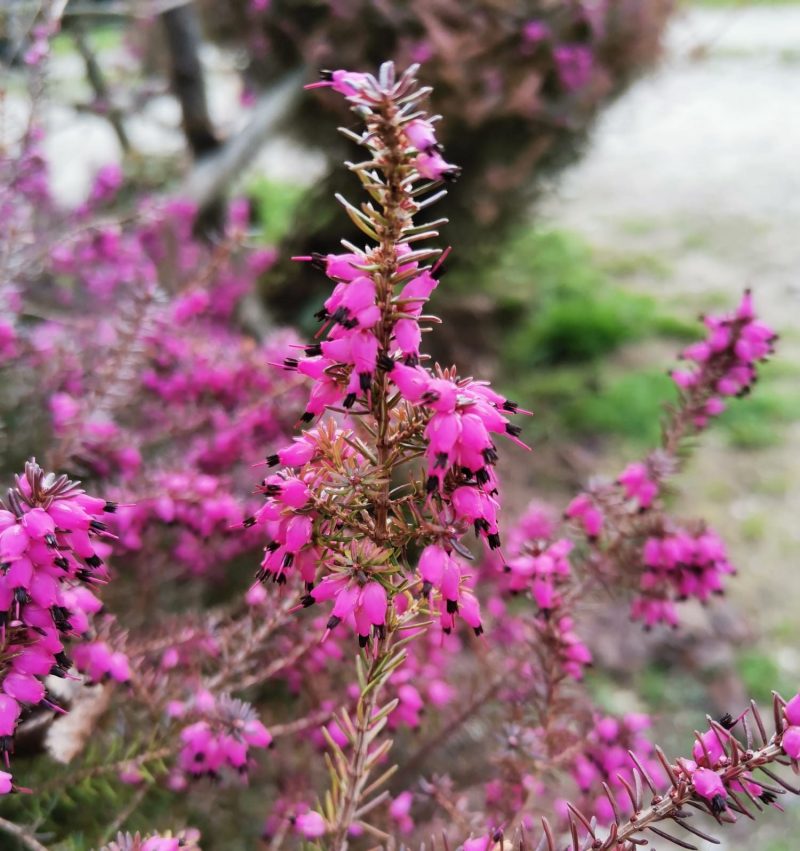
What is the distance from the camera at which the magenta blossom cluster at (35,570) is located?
73cm

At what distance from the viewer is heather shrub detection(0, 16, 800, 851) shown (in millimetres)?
731

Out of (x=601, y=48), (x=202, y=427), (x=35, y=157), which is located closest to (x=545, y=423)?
(x=601, y=48)

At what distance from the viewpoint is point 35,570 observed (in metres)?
0.75

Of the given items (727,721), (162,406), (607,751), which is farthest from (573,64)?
(727,721)

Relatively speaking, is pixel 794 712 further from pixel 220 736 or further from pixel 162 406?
pixel 162 406

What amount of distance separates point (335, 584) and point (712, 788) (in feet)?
1.23

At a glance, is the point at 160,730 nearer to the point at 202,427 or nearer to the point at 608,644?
the point at 202,427

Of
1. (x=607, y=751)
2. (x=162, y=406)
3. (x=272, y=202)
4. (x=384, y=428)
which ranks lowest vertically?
(x=272, y=202)

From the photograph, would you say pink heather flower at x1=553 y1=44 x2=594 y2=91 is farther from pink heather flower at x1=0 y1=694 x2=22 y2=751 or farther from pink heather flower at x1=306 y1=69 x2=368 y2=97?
pink heather flower at x1=0 y1=694 x2=22 y2=751

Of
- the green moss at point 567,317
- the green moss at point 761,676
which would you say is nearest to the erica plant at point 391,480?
the green moss at point 761,676

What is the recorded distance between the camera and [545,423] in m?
3.98

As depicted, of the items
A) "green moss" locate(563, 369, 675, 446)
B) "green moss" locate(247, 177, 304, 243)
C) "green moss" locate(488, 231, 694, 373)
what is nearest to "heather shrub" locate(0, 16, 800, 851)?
"green moss" locate(563, 369, 675, 446)

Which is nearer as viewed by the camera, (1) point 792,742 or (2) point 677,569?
(1) point 792,742

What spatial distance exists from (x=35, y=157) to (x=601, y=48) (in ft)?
8.27
